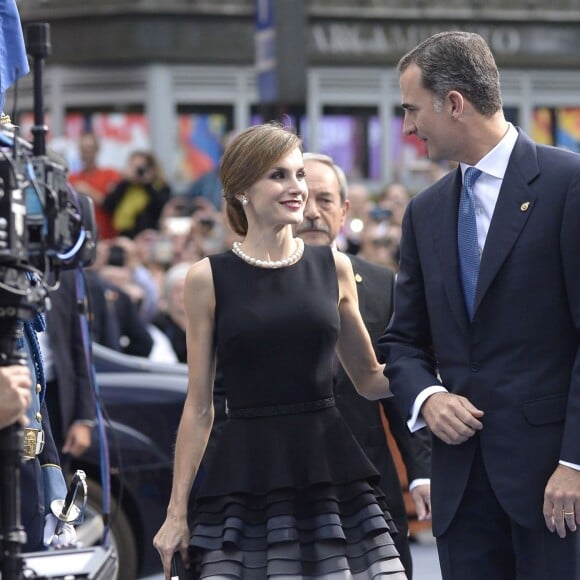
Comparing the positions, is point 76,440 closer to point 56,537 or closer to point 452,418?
point 56,537

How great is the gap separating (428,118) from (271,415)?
3.40 feet

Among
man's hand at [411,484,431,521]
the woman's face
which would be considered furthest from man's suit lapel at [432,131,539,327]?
man's hand at [411,484,431,521]

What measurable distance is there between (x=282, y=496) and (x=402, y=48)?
71.4 feet

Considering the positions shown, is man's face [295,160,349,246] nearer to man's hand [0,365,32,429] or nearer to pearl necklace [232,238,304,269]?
Answer: pearl necklace [232,238,304,269]

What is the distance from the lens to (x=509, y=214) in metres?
4.80

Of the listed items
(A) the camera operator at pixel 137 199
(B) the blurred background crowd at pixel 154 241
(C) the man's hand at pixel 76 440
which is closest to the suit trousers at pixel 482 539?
(C) the man's hand at pixel 76 440

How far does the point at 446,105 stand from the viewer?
4891 mm

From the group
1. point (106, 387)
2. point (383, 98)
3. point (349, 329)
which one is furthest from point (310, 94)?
point (349, 329)

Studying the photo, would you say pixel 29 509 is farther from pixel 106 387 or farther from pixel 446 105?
pixel 106 387

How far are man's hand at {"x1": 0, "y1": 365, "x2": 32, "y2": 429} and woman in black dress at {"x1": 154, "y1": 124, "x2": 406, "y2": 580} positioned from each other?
1.19 m

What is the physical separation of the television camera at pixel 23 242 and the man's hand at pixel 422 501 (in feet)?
5.79

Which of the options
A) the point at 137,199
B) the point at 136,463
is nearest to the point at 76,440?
the point at 136,463

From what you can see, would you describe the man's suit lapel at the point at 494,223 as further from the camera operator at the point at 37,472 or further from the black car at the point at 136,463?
the black car at the point at 136,463

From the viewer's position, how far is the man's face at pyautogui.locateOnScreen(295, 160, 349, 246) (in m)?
6.40
